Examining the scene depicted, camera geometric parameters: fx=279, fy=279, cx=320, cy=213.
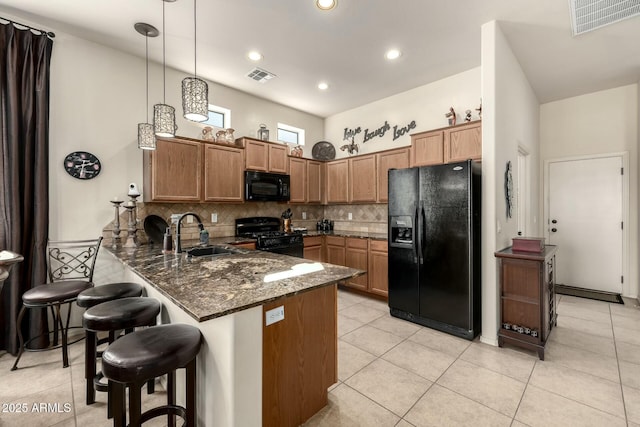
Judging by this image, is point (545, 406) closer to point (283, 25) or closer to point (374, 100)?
point (283, 25)

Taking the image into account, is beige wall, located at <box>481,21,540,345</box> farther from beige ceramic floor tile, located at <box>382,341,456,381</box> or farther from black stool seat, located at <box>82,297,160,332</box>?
black stool seat, located at <box>82,297,160,332</box>

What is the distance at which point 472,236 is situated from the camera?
2.72 m

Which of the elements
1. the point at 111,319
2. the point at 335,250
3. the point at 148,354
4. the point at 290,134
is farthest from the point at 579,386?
the point at 290,134

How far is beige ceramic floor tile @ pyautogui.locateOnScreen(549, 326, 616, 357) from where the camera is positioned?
261 centimetres

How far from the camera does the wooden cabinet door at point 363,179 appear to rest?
177 inches

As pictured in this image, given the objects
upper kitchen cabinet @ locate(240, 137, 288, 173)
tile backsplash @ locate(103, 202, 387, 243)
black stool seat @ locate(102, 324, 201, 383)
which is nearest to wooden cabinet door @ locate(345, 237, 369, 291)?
tile backsplash @ locate(103, 202, 387, 243)

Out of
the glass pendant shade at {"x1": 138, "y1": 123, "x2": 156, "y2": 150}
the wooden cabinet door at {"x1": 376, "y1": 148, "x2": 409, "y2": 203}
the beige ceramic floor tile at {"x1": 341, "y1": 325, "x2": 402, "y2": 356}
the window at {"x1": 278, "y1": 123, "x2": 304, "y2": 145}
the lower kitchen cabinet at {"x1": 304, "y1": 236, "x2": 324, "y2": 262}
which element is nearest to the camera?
the beige ceramic floor tile at {"x1": 341, "y1": 325, "x2": 402, "y2": 356}

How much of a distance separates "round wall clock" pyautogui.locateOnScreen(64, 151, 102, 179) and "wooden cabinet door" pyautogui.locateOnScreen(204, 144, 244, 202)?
1152 mm

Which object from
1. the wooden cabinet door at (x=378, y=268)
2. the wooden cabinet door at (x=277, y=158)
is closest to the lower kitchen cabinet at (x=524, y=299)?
the wooden cabinet door at (x=378, y=268)

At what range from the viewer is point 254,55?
3346 millimetres

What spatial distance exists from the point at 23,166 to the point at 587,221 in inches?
288

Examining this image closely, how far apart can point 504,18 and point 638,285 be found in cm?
418

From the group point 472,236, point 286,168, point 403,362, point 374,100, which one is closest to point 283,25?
point 286,168

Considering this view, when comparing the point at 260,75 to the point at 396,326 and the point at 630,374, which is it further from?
the point at 630,374
